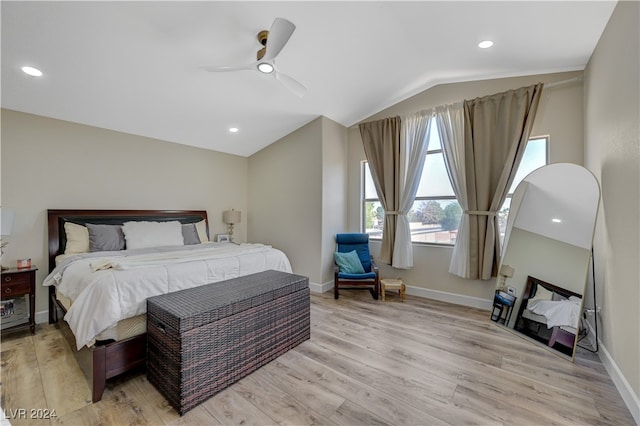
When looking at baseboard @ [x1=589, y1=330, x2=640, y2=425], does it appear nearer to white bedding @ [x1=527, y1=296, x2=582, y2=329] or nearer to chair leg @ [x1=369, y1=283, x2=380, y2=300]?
white bedding @ [x1=527, y1=296, x2=582, y2=329]

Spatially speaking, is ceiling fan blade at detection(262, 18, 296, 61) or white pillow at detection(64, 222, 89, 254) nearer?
ceiling fan blade at detection(262, 18, 296, 61)

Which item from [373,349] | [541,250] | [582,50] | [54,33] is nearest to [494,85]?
[582,50]

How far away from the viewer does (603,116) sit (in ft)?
7.89

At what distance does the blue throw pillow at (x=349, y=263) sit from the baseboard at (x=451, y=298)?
86 centimetres

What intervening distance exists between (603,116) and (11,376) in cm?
535

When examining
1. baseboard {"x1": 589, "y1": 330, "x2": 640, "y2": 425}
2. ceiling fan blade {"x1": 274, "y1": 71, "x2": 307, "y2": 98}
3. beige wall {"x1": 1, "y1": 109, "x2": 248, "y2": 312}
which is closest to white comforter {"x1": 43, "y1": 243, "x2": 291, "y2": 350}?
beige wall {"x1": 1, "y1": 109, "x2": 248, "y2": 312}

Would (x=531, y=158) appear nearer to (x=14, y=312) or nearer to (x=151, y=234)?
(x=151, y=234)

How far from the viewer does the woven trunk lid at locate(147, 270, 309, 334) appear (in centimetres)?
180

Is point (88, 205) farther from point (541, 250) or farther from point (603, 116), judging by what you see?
point (603, 116)

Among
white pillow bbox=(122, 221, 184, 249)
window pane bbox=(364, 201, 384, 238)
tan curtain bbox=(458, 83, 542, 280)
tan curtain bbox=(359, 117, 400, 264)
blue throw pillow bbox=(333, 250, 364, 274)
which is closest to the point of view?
tan curtain bbox=(458, 83, 542, 280)

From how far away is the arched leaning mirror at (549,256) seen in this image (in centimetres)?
246

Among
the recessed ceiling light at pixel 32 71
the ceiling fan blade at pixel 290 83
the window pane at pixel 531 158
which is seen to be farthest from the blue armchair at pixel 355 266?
the recessed ceiling light at pixel 32 71

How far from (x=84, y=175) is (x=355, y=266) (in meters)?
3.90

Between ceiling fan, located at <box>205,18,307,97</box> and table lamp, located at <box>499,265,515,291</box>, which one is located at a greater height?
ceiling fan, located at <box>205,18,307,97</box>
